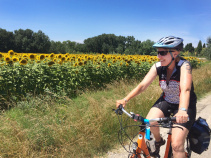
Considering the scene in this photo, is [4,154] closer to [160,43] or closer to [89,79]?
[160,43]

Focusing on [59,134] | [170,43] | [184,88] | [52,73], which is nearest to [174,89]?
[184,88]

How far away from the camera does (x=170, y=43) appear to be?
2.19 m

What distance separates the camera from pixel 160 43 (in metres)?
2.24

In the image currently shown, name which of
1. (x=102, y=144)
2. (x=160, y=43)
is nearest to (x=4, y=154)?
(x=102, y=144)

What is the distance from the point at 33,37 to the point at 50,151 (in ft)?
232

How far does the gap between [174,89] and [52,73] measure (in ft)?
15.3

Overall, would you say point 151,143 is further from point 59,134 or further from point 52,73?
point 52,73

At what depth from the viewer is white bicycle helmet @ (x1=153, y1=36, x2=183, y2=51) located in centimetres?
218

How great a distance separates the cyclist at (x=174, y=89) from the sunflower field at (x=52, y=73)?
3903 mm

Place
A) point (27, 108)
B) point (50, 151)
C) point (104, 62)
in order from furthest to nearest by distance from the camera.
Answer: point (104, 62), point (27, 108), point (50, 151)

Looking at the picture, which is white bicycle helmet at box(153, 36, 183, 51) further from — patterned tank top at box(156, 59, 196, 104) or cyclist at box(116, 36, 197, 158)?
patterned tank top at box(156, 59, 196, 104)

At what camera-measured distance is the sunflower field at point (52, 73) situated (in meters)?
5.39

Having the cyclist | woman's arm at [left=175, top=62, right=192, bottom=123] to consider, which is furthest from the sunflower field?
woman's arm at [left=175, top=62, right=192, bottom=123]

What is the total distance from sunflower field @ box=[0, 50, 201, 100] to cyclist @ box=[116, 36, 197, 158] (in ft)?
12.8
